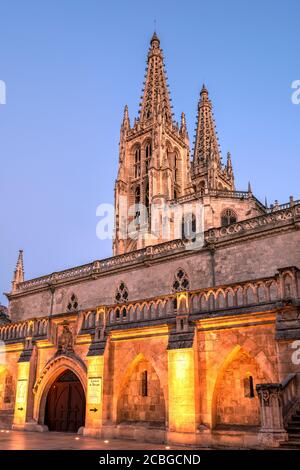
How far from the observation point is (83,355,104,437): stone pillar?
1532 centimetres

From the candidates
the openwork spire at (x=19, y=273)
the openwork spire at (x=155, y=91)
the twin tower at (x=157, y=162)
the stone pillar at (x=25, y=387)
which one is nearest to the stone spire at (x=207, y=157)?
the twin tower at (x=157, y=162)

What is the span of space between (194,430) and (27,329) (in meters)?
9.58

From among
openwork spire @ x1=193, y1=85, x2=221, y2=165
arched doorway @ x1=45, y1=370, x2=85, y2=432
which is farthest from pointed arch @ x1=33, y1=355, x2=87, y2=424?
openwork spire @ x1=193, y1=85, x2=221, y2=165

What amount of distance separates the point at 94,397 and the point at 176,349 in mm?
4058

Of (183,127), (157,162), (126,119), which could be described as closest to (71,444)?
(157,162)

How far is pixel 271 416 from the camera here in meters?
10.1

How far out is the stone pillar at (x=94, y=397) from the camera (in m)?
15.3

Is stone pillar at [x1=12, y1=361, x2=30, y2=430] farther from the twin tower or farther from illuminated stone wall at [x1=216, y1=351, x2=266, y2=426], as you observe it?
→ the twin tower

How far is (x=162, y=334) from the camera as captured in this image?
14734mm

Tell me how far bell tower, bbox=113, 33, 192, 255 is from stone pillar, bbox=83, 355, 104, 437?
3436 centimetres

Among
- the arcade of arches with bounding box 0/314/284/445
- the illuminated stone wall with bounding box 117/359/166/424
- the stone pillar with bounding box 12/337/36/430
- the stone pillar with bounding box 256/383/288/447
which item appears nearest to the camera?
the stone pillar with bounding box 256/383/288/447

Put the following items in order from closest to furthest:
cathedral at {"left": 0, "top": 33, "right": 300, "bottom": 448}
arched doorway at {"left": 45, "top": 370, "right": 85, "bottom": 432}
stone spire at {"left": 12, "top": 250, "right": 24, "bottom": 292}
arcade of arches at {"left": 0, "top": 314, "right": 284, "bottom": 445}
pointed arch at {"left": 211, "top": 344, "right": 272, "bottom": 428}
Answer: cathedral at {"left": 0, "top": 33, "right": 300, "bottom": 448} < pointed arch at {"left": 211, "top": 344, "right": 272, "bottom": 428} < arcade of arches at {"left": 0, "top": 314, "right": 284, "bottom": 445} < arched doorway at {"left": 45, "top": 370, "right": 85, "bottom": 432} < stone spire at {"left": 12, "top": 250, "right": 24, "bottom": 292}

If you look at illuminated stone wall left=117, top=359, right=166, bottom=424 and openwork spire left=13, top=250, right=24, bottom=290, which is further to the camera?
openwork spire left=13, top=250, right=24, bottom=290
